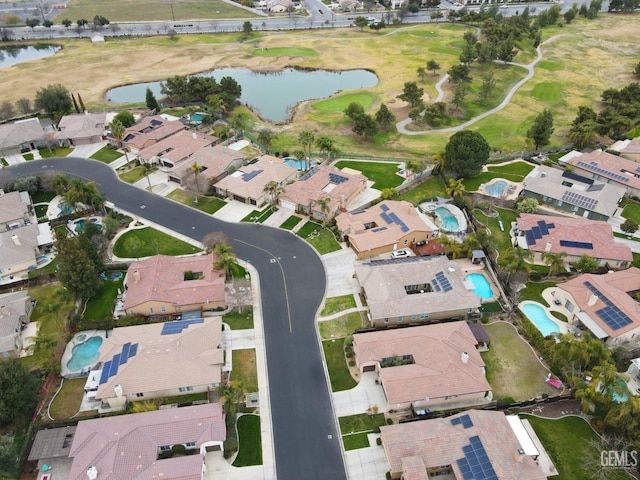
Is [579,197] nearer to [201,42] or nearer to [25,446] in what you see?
[25,446]

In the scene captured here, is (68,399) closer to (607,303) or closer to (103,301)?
(103,301)

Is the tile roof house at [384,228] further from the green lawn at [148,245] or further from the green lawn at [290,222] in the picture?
the green lawn at [148,245]

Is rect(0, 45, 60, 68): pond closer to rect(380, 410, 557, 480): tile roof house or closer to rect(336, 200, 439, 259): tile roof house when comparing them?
rect(336, 200, 439, 259): tile roof house

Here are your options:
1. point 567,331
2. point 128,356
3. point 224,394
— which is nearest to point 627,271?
point 567,331

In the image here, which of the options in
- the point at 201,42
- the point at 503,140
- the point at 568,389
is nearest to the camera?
the point at 568,389

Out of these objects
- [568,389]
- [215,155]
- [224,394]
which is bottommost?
[568,389]

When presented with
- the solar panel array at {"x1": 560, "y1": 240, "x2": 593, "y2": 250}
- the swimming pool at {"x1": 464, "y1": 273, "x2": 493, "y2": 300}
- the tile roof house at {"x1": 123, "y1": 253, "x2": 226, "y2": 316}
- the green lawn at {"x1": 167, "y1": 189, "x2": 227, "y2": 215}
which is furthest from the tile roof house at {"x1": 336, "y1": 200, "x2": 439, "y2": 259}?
the green lawn at {"x1": 167, "y1": 189, "x2": 227, "y2": 215}
